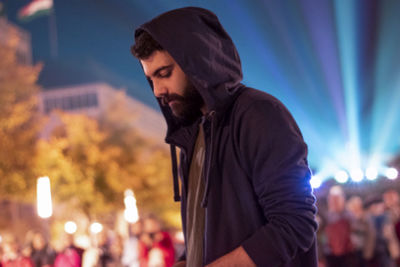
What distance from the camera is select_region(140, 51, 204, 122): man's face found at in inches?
66.5

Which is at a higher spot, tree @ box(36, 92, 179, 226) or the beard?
tree @ box(36, 92, 179, 226)

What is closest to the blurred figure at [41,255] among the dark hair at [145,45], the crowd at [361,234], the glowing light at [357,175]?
the crowd at [361,234]

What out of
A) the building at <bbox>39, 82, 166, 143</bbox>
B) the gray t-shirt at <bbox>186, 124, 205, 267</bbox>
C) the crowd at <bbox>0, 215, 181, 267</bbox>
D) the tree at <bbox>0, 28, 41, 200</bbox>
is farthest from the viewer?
the building at <bbox>39, 82, 166, 143</bbox>

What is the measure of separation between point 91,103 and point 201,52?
4272 cm

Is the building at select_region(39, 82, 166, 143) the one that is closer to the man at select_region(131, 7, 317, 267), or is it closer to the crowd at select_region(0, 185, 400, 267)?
the crowd at select_region(0, 185, 400, 267)

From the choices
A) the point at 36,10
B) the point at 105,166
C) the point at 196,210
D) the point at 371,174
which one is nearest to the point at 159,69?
the point at 196,210

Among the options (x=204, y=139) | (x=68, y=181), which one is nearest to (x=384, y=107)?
(x=68, y=181)

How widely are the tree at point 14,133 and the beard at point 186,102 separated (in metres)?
23.1

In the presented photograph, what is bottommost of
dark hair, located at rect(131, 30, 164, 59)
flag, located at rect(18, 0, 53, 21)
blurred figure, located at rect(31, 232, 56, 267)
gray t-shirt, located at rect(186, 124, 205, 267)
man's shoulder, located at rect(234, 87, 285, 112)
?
gray t-shirt, located at rect(186, 124, 205, 267)

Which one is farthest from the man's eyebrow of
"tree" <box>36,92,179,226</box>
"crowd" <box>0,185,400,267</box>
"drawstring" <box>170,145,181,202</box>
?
"tree" <box>36,92,179,226</box>

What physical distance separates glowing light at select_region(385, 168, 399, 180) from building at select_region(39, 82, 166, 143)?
→ 22960 millimetres

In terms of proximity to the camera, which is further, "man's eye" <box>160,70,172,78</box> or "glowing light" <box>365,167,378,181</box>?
"glowing light" <box>365,167,378,181</box>

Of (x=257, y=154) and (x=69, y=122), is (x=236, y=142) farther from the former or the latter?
(x=69, y=122)

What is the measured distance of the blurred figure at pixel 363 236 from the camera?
8.66 meters
